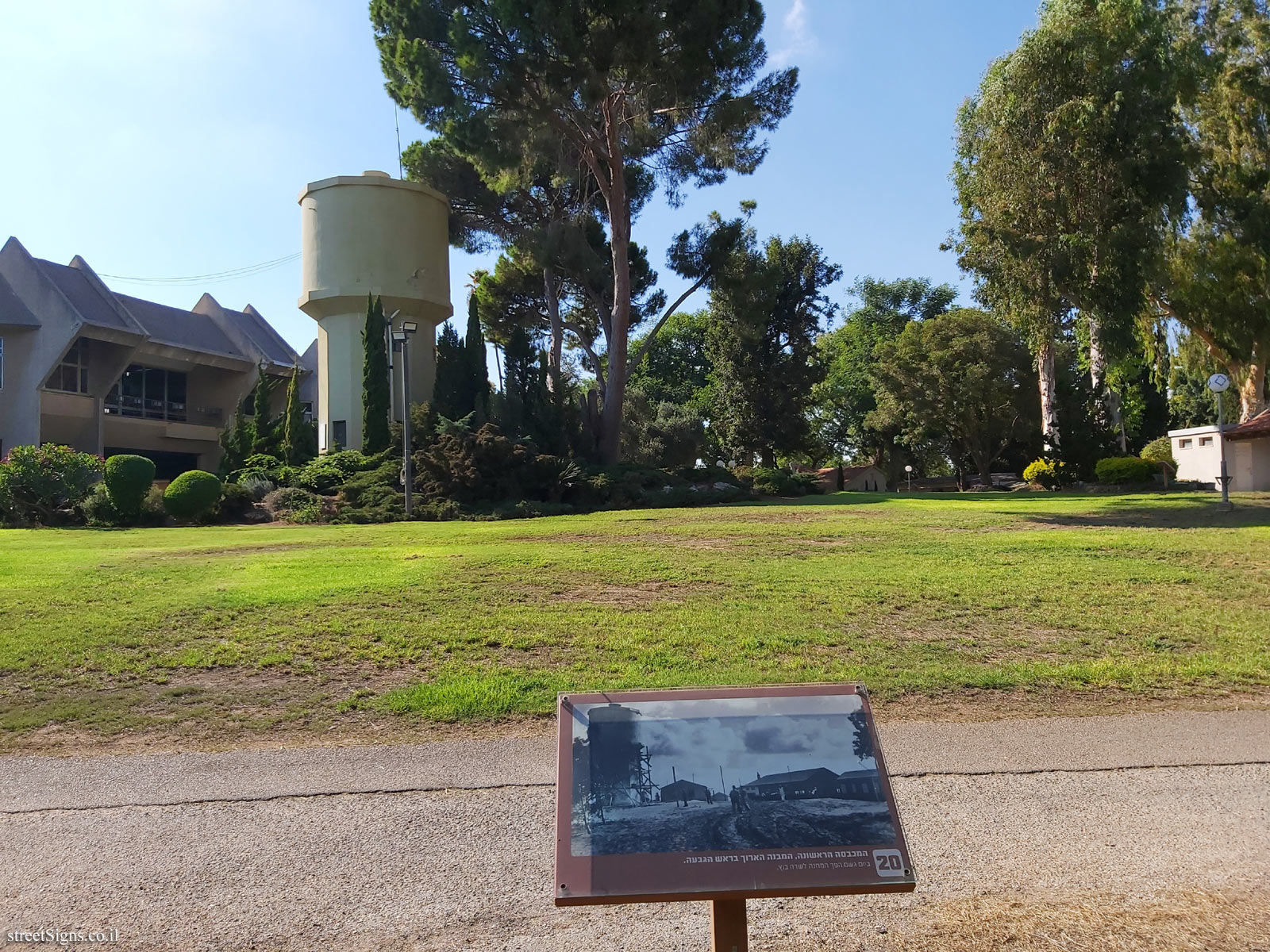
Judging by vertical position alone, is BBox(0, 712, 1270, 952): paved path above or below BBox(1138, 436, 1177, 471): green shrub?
below

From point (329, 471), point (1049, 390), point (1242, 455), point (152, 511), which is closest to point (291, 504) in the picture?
point (329, 471)

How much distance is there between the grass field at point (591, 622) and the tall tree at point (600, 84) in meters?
15.7

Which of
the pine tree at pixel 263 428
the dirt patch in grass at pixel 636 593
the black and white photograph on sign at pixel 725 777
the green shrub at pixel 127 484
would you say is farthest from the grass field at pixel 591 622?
the pine tree at pixel 263 428

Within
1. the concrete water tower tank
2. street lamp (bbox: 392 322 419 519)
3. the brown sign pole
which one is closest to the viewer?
the brown sign pole

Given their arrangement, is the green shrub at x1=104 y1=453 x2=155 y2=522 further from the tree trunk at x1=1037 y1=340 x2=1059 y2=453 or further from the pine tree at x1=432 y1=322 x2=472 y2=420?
the tree trunk at x1=1037 y1=340 x2=1059 y2=453

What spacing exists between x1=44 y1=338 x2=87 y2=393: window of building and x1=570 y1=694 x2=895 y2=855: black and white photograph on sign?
40.4 metres

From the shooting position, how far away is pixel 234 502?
24.3 meters

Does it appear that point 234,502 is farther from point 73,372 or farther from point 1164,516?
point 1164,516

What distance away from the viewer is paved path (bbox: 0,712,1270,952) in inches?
155

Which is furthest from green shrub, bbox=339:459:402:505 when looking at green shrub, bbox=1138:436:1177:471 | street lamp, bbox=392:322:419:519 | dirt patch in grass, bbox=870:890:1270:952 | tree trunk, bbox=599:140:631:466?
green shrub, bbox=1138:436:1177:471

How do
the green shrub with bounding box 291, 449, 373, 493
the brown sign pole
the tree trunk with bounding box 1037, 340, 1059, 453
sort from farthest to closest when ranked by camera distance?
the tree trunk with bounding box 1037, 340, 1059, 453 < the green shrub with bounding box 291, 449, 373, 493 < the brown sign pole

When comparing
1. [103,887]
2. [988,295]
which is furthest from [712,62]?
[103,887]

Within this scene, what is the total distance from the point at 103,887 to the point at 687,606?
6411 millimetres

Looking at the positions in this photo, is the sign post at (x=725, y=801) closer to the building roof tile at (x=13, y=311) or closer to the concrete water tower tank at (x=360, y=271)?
the concrete water tower tank at (x=360, y=271)
